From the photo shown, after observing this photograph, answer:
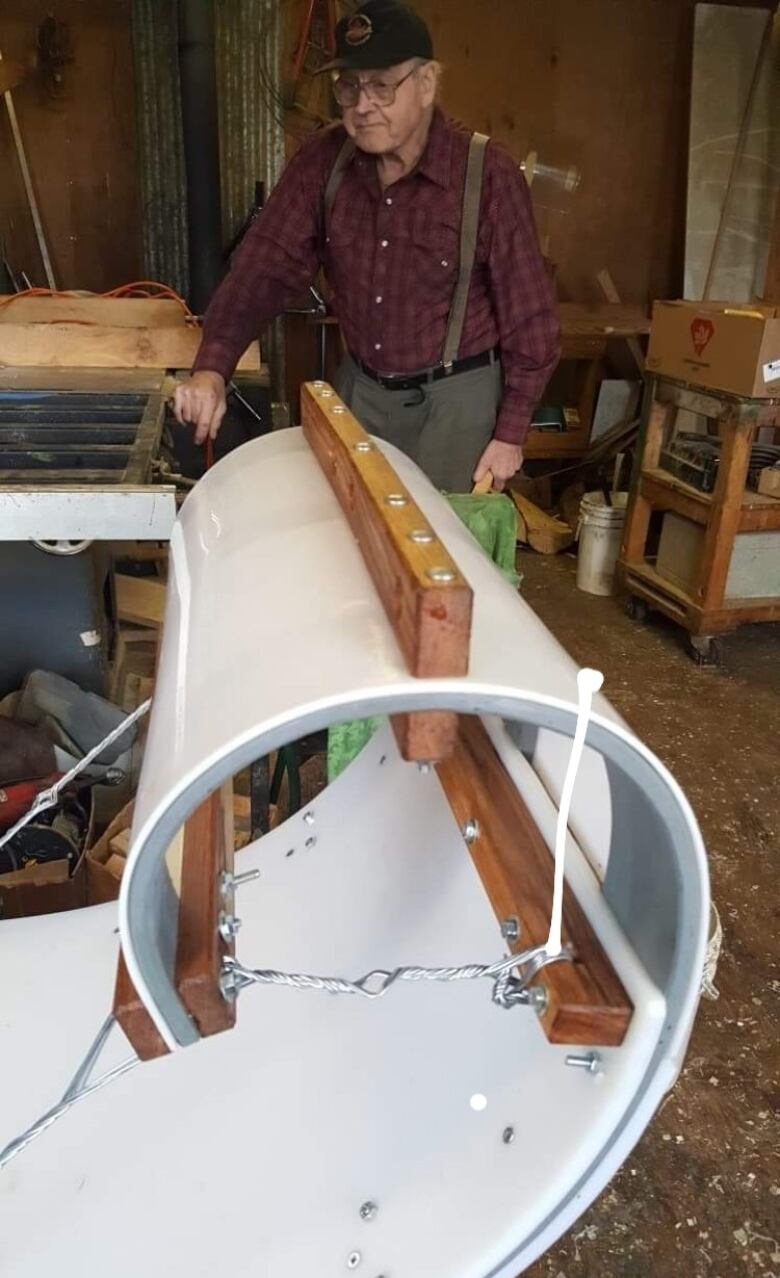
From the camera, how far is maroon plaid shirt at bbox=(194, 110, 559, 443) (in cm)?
190

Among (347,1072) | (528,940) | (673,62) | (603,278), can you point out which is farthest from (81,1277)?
(673,62)

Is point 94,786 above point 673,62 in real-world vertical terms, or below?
below

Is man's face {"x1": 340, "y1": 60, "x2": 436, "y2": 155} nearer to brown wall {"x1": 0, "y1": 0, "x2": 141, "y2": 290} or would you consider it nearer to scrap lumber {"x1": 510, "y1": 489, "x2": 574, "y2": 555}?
brown wall {"x1": 0, "y1": 0, "x2": 141, "y2": 290}

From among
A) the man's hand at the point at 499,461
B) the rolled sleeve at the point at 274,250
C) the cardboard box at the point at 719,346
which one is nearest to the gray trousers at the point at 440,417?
the man's hand at the point at 499,461

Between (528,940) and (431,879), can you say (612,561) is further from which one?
(528,940)

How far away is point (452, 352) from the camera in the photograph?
201 cm

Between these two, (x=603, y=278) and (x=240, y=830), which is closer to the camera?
(x=240, y=830)

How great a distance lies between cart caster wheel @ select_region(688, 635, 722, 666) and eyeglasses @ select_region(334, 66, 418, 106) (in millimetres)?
1864

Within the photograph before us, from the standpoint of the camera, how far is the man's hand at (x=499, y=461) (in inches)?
75.9

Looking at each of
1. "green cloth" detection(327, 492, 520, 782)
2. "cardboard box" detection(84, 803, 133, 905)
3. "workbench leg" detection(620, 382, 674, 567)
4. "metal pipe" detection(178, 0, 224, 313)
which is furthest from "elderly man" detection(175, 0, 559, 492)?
"metal pipe" detection(178, 0, 224, 313)

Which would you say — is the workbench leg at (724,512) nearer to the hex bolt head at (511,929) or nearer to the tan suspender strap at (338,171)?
the tan suspender strap at (338,171)

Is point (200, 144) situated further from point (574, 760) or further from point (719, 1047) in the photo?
point (574, 760)

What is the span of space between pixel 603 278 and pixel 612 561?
1485 mm

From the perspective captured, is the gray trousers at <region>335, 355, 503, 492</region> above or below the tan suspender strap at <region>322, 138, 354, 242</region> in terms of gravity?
below
